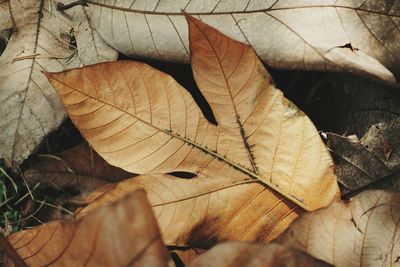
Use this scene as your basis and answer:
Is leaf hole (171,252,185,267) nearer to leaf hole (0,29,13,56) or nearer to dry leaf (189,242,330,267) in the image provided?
dry leaf (189,242,330,267)

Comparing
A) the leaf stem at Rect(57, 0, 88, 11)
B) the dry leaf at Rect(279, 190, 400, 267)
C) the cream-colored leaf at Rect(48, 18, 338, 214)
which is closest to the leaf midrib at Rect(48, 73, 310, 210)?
the cream-colored leaf at Rect(48, 18, 338, 214)

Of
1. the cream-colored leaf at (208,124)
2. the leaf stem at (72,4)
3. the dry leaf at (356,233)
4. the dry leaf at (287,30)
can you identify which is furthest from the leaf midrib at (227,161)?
the leaf stem at (72,4)

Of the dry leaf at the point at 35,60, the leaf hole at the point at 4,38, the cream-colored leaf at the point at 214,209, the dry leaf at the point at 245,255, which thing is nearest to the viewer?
the dry leaf at the point at 245,255

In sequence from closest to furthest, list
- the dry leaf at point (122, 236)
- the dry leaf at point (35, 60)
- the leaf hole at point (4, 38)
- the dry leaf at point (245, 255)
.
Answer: the dry leaf at point (122, 236), the dry leaf at point (245, 255), the dry leaf at point (35, 60), the leaf hole at point (4, 38)

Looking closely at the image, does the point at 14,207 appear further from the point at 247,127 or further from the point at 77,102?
the point at 247,127

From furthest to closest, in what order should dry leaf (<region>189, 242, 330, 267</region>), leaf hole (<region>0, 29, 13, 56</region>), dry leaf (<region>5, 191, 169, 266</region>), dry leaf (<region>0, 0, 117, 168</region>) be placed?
leaf hole (<region>0, 29, 13, 56</region>) < dry leaf (<region>0, 0, 117, 168</region>) < dry leaf (<region>189, 242, 330, 267</region>) < dry leaf (<region>5, 191, 169, 266</region>)

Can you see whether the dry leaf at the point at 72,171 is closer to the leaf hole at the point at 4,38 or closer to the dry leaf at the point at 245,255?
the leaf hole at the point at 4,38

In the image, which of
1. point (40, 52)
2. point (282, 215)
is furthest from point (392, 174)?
point (40, 52)
